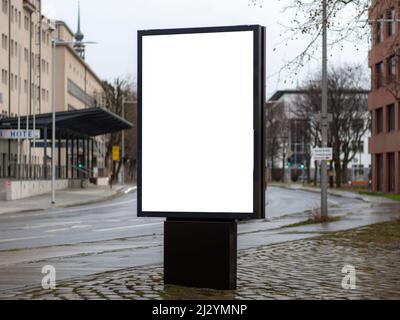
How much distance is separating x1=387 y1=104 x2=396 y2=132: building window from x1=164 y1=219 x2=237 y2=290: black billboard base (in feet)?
171

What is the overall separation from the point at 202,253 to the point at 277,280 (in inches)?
62.1

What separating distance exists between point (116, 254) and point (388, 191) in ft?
164

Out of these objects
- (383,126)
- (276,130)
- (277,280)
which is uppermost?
(276,130)

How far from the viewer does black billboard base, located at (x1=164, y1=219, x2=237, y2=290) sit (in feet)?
28.7

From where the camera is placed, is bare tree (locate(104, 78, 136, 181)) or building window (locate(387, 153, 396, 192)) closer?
building window (locate(387, 153, 396, 192))

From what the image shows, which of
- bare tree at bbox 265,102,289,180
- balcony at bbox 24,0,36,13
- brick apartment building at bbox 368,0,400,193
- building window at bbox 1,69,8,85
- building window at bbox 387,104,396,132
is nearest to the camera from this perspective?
brick apartment building at bbox 368,0,400,193

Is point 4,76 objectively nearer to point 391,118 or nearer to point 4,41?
point 4,41

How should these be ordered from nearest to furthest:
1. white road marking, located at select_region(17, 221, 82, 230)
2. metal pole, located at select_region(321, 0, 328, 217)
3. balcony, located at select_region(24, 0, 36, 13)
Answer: white road marking, located at select_region(17, 221, 82, 230)
metal pole, located at select_region(321, 0, 328, 217)
balcony, located at select_region(24, 0, 36, 13)

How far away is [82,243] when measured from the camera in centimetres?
1742

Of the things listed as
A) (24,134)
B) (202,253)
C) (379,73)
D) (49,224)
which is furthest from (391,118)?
(202,253)

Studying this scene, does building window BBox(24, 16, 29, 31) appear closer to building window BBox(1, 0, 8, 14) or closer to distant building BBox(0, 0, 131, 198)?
distant building BBox(0, 0, 131, 198)

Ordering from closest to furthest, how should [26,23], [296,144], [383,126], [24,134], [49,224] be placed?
[49,224]
[24,134]
[383,126]
[26,23]
[296,144]

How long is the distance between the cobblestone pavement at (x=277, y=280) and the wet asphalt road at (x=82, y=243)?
942mm

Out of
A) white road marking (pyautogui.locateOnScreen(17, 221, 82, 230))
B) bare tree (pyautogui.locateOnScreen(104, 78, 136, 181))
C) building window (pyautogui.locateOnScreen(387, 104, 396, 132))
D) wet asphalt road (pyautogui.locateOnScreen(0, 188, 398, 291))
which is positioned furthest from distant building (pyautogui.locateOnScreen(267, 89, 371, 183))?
wet asphalt road (pyautogui.locateOnScreen(0, 188, 398, 291))
